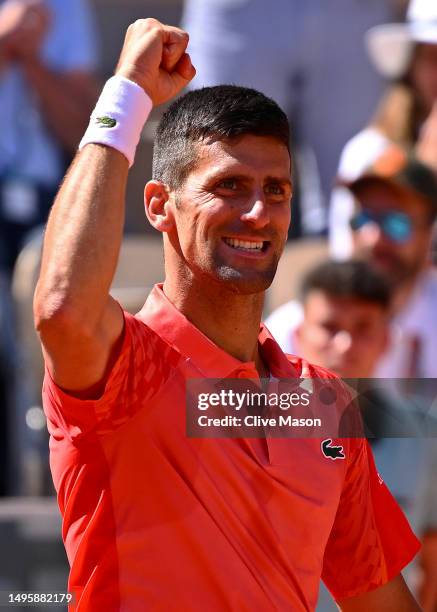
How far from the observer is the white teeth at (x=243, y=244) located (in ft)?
8.42

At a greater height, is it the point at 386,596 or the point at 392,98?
the point at 392,98

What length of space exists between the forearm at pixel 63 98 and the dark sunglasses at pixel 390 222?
4.54ft

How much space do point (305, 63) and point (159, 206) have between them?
3311 mm

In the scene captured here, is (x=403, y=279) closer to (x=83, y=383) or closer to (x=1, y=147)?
(x=1, y=147)

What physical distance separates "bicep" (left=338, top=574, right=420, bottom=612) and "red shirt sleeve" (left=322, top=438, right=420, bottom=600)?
0.02m

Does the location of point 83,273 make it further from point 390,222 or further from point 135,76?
point 390,222

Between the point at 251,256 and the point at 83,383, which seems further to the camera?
the point at 251,256

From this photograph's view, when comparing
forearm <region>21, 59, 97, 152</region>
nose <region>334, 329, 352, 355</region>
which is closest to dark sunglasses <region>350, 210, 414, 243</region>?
nose <region>334, 329, 352, 355</region>

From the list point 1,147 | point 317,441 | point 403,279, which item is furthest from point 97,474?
point 1,147

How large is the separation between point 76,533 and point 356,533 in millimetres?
720

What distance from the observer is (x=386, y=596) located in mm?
2961

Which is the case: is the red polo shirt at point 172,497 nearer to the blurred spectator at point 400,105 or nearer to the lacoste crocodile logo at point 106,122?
the lacoste crocodile logo at point 106,122

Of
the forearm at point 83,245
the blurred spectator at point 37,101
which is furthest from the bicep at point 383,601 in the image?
the blurred spectator at point 37,101

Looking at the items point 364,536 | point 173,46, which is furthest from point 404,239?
point 173,46
